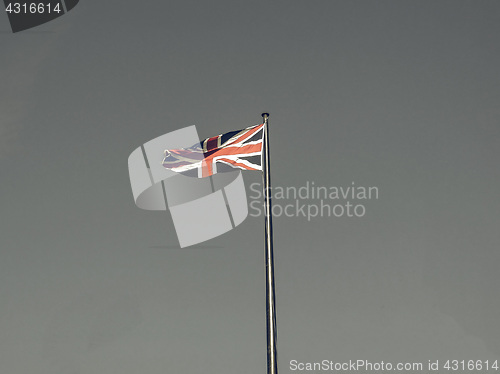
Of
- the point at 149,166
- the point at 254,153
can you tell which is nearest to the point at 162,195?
the point at 149,166

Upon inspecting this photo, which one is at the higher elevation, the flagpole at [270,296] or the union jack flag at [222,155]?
the union jack flag at [222,155]

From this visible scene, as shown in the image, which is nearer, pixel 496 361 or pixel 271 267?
pixel 271 267

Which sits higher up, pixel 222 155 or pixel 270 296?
pixel 222 155

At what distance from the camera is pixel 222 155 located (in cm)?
1216

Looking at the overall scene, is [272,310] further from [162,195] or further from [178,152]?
[162,195]

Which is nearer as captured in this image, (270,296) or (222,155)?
(270,296)

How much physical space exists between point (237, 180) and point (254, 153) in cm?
792

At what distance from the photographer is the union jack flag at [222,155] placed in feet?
38.5

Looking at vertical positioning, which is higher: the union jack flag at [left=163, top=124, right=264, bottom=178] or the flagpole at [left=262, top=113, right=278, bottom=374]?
the union jack flag at [left=163, top=124, right=264, bottom=178]

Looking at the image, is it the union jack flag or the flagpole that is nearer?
the flagpole

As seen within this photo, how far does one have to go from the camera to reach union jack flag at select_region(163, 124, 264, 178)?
462 inches

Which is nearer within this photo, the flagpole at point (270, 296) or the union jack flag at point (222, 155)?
the flagpole at point (270, 296)

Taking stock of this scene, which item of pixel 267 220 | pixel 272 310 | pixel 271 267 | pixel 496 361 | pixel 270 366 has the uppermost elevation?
pixel 267 220

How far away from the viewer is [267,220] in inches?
423
